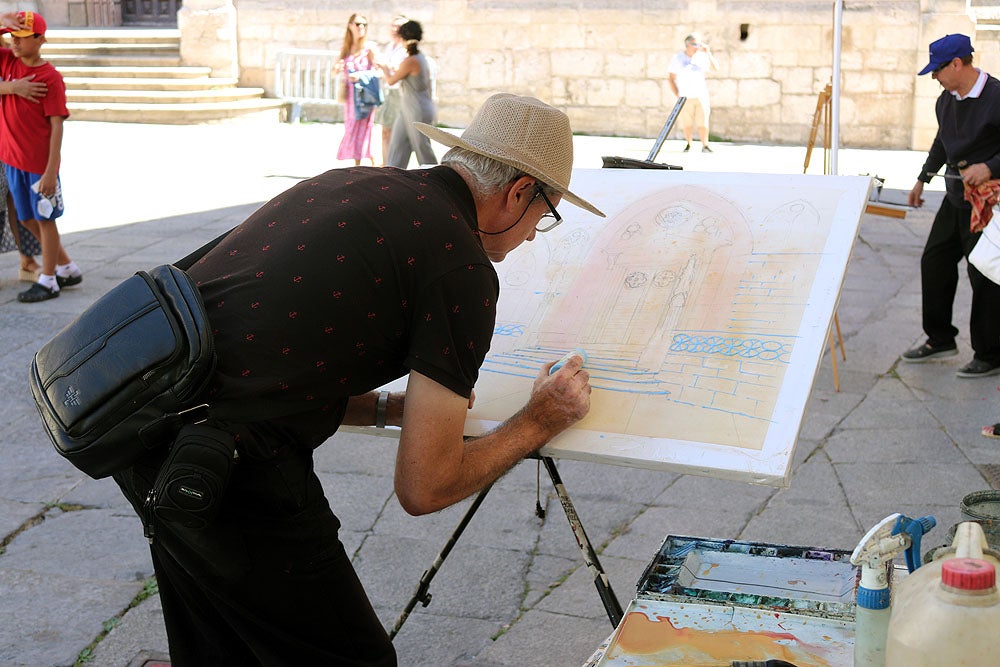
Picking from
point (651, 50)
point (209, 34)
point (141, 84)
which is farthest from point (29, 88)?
point (651, 50)

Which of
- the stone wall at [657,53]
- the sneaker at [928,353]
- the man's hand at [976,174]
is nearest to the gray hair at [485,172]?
the man's hand at [976,174]

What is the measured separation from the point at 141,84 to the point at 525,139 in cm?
1178

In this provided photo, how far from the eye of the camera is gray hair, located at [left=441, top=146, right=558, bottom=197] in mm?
1860

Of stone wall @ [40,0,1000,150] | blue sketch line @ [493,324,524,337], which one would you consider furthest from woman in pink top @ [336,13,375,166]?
blue sketch line @ [493,324,524,337]

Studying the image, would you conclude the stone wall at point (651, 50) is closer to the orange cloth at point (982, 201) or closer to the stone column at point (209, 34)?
the stone column at point (209, 34)

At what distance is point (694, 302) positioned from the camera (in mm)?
2383

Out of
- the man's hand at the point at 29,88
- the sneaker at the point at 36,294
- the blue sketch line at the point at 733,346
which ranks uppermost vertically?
the man's hand at the point at 29,88

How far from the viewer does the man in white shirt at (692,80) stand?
1090 cm

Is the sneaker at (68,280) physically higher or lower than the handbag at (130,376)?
lower

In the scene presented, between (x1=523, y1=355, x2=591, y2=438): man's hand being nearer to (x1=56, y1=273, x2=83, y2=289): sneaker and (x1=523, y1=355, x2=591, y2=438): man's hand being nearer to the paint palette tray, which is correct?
the paint palette tray

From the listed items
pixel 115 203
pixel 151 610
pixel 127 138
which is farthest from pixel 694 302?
pixel 127 138

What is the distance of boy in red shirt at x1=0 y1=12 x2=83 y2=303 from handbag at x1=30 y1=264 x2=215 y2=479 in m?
4.26

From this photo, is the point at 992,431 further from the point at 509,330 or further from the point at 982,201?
the point at 509,330

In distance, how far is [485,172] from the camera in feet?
6.11
